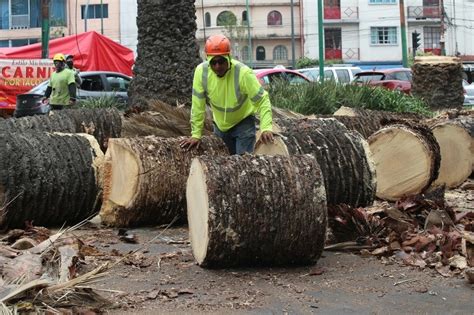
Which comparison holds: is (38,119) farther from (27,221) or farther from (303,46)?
(303,46)

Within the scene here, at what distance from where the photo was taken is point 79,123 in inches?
378

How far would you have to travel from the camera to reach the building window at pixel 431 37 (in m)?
69.4

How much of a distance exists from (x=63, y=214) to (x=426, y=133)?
12.5 feet

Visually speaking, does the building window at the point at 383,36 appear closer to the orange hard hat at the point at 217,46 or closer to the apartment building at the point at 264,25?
the apartment building at the point at 264,25

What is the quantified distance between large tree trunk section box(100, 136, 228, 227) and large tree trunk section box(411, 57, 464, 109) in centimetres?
993

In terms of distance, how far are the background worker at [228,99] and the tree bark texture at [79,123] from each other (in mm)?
2431

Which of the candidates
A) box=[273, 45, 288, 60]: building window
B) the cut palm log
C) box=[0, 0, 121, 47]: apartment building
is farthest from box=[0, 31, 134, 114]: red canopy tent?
box=[273, 45, 288, 60]: building window

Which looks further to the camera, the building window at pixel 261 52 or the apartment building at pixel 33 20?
the building window at pixel 261 52

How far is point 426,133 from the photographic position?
8.34 m

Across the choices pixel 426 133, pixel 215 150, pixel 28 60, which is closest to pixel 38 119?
pixel 215 150

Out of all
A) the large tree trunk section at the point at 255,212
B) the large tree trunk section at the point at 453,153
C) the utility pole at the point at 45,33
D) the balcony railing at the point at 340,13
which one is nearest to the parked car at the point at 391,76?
the utility pole at the point at 45,33

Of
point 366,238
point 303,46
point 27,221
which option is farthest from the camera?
point 303,46

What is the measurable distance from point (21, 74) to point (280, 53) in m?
49.6

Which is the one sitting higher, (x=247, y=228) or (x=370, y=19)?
(x=370, y=19)
